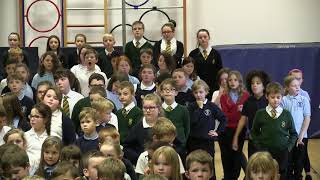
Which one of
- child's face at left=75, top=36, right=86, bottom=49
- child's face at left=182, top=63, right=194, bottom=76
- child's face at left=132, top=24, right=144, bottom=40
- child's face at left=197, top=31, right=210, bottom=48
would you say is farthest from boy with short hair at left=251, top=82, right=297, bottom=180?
child's face at left=75, top=36, right=86, bottom=49

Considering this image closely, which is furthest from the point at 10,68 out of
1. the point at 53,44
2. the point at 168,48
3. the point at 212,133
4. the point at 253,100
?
the point at 253,100

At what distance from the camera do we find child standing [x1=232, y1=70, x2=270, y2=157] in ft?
23.6

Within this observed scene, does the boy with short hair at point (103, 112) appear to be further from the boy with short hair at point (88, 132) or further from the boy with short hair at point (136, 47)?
the boy with short hair at point (136, 47)

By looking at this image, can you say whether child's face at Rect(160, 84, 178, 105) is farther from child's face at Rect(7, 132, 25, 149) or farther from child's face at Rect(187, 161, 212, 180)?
child's face at Rect(187, 161, 212, 180)

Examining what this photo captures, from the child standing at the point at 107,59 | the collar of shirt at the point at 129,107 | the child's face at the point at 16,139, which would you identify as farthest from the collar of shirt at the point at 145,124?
the child standing at the point at 107,59

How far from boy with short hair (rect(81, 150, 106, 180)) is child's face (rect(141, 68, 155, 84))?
2.58 m

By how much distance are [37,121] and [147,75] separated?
6.51 feet

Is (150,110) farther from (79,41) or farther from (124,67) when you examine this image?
(79,41)

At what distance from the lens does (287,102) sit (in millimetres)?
7316

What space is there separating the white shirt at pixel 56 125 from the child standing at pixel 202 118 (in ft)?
5.15

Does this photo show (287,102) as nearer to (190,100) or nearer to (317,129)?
(190,100)

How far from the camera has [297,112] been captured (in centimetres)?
732

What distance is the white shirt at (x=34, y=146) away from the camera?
559 centimetres

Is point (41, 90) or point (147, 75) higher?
point (147, 75)
